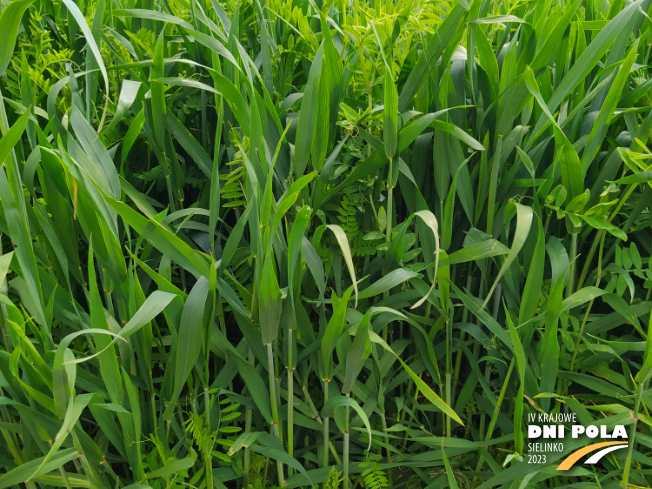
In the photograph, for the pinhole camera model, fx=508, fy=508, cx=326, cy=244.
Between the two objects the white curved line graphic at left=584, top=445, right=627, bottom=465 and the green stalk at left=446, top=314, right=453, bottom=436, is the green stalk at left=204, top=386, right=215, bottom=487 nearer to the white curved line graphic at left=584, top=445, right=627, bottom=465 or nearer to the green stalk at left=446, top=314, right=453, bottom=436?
the green stalk at left=446, top=314, right=453, bottom=436

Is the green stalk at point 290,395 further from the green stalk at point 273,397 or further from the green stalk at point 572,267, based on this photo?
the green stalk at point 572,267

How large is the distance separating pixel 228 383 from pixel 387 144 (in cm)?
45

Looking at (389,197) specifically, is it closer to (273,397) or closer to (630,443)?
(273,397)

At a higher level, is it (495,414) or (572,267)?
(572,267)

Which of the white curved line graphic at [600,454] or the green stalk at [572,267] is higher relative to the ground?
the green stalk at [572,267]

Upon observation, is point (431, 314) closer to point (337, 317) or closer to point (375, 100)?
point (337, 317)

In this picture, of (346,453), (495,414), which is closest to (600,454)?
(495,414)

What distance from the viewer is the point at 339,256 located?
0.85 m

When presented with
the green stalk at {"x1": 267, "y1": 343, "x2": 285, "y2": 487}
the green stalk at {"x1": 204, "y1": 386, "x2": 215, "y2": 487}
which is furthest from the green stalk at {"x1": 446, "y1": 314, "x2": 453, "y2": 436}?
the green stalk at {"x1": 204, "y1": 386, "x2": 215, "y2": 487}

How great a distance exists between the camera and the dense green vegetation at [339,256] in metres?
0.70

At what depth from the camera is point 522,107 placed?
0.78m

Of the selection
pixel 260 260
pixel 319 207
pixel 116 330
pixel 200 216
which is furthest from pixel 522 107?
pixel 116 330

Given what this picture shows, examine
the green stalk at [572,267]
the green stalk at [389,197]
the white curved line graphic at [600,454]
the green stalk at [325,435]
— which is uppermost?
the green stalk at [389,197]

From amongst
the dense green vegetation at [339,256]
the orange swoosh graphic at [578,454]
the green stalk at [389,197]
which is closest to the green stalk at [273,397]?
the dense green vegetation at [339,256]
